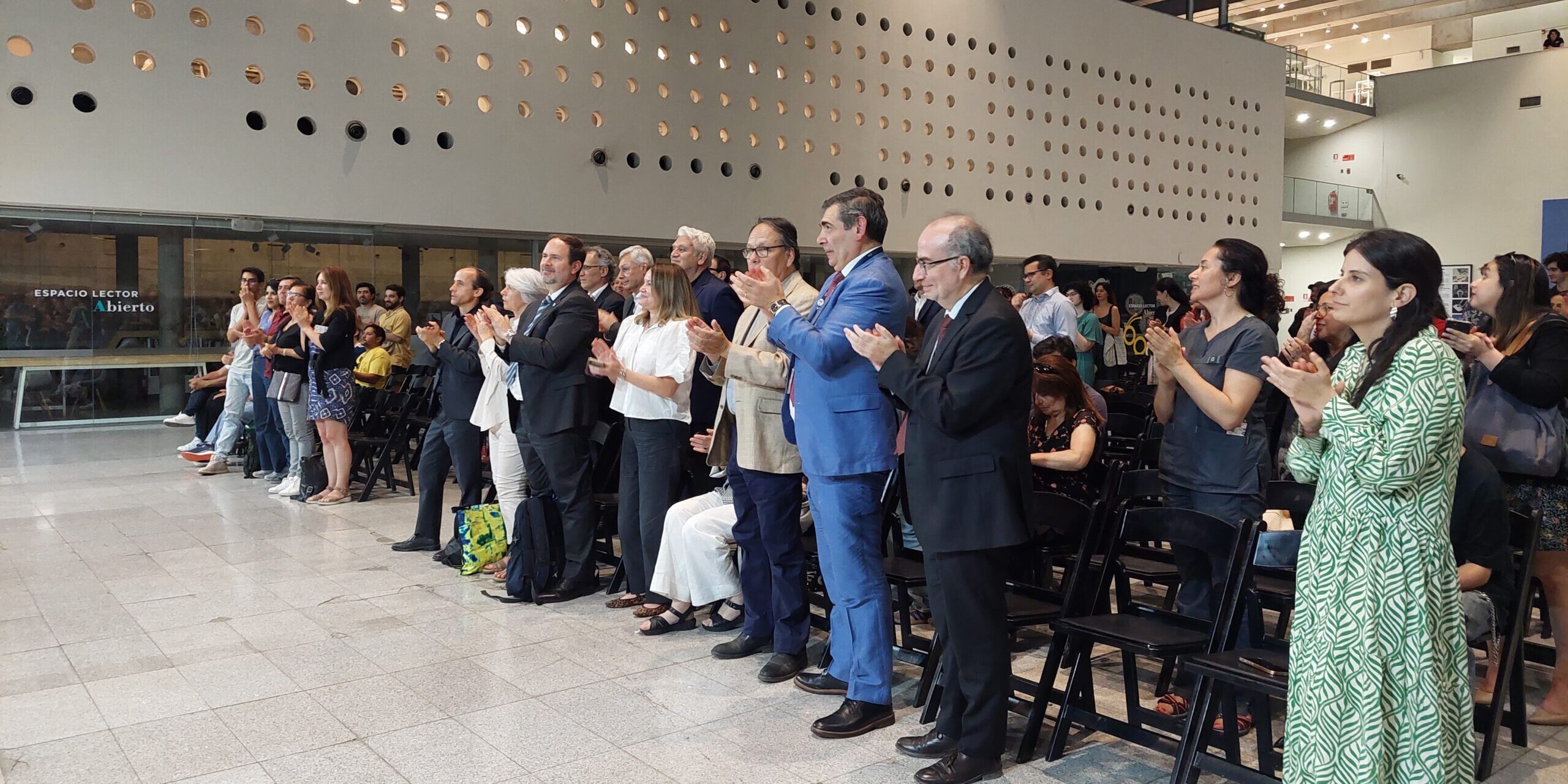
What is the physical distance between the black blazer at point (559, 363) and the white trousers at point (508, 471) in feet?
1.52

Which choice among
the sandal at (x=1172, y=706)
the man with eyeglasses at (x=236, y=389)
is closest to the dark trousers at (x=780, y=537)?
the sandal at (x=1172, y=706)

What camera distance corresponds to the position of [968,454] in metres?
3.00

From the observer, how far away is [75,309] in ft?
35.5

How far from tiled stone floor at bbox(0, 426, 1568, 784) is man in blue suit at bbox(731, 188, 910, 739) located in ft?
0.78

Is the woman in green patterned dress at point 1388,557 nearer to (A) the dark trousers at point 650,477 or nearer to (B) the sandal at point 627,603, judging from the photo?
(A) the dark trousers at point 650,477

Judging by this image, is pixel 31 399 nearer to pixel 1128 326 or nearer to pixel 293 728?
pixel 293 728

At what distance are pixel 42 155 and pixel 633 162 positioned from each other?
5589 mm

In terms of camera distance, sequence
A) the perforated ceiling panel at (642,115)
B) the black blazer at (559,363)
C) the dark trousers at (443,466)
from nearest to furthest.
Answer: the black blazer at (559,363) → the dark trousers at (443,466) → the perforated ceiling panel at (642,115)

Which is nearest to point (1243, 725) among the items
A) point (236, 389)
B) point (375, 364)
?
point (375, 364)

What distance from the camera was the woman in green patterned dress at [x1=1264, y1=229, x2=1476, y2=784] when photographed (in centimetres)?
229

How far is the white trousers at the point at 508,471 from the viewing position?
5535 mm

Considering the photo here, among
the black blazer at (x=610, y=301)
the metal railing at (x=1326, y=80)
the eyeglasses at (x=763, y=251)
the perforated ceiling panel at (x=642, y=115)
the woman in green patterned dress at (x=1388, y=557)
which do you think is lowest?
the woman in green patterned dress at (x=1388, y=557)

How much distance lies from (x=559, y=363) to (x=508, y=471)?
2.97ft

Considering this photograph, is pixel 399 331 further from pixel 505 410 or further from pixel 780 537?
pixel 780 537
